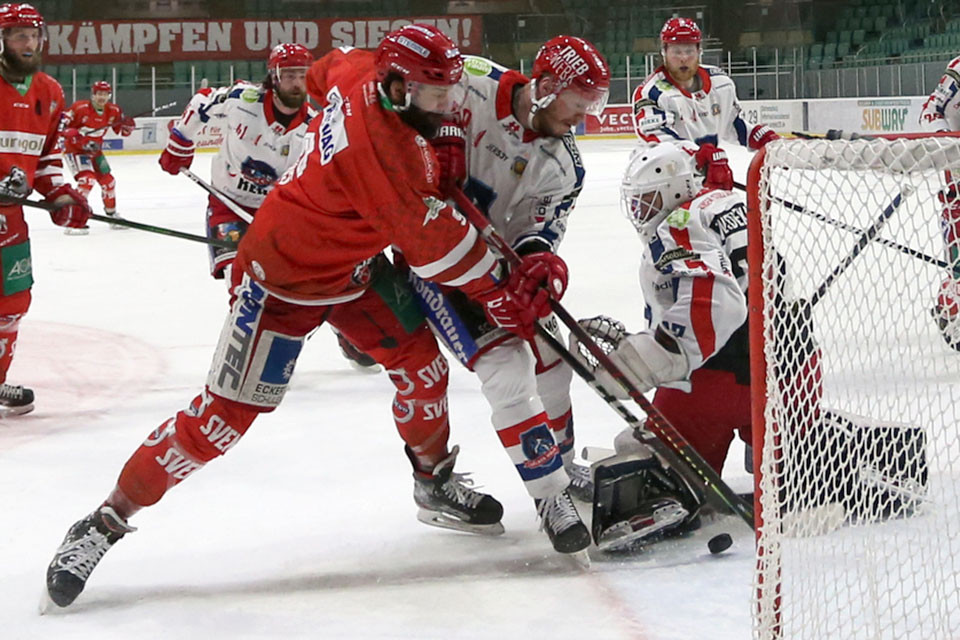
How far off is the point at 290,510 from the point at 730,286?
1142 millimetres

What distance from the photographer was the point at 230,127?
13.4 ft

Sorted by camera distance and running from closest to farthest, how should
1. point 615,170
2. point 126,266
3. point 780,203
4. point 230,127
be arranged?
point 780,203 < point 230,127 < point 126,266 < point 615,170

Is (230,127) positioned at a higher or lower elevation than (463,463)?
higher

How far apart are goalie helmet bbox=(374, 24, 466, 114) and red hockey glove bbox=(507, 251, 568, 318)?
330 mm

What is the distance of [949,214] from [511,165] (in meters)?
0.85

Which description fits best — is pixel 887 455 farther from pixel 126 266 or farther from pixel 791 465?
pixel 126 266

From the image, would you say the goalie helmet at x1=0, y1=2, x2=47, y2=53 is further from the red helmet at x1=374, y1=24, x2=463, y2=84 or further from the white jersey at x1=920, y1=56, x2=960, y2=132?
the white jersey at x1=920, y1=56, x2=960, y2=132

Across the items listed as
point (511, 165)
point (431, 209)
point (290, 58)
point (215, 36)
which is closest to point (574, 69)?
point (511, 165)

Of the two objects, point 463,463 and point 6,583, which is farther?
point 463,463

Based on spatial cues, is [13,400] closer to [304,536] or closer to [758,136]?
[304,536]

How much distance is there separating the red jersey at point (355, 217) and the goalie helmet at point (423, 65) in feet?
0.18

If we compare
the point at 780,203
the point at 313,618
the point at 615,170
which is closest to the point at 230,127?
the point at 313,618

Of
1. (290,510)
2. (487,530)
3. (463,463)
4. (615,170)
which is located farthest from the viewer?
(615,170)

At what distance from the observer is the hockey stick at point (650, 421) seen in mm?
2234
